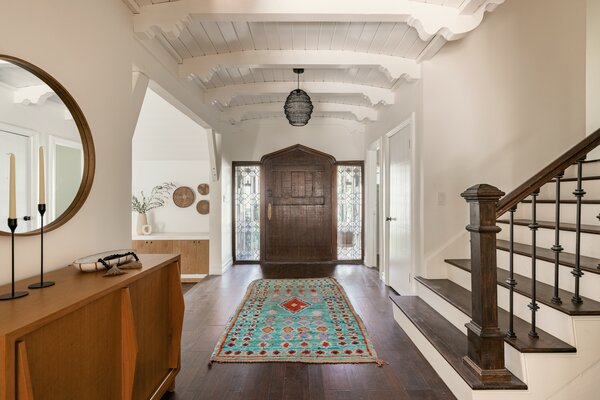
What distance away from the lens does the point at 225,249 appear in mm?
5520

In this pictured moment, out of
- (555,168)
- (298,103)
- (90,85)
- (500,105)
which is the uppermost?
(298,103)

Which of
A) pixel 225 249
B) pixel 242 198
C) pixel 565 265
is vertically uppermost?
pixel 242 198

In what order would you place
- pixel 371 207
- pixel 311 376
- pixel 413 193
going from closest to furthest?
pixel 311 376
pixel 413 193
pixel 371 207

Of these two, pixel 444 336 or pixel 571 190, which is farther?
pixel 571 190

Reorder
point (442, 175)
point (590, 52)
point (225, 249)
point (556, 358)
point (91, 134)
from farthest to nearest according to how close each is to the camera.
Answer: point (225, 249) < point (442, 175) < point (590, 52) < point (91, 134) < point (556, 358)

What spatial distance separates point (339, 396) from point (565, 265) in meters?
1.60

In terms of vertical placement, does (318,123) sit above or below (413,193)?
above

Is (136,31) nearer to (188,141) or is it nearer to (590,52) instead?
(188,141)

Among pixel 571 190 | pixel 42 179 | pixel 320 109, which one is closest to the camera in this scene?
pixel 42 179

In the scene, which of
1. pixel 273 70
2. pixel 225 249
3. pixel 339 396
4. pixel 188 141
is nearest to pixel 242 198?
pixel 225 249

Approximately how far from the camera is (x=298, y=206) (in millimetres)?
5988

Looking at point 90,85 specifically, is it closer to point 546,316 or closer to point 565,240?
point 546,316

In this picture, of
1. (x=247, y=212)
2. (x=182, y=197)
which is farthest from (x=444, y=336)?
(x=182, y=197)

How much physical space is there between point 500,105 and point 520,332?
2164 mm
